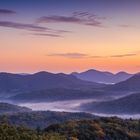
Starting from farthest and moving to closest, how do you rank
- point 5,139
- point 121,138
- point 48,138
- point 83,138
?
1. point 121,138
2. point 83,138
3. point 48,138
4. point 5,139

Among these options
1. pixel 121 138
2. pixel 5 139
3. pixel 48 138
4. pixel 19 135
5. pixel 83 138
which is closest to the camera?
pixel 5 139

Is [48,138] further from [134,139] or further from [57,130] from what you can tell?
[134,139]

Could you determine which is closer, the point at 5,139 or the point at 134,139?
the point at 5,139

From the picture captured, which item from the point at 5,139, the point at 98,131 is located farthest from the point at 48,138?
the point at 98,131

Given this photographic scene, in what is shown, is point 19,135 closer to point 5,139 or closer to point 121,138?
point 5,139

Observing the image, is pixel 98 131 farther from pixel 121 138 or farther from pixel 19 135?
pixel 19 135

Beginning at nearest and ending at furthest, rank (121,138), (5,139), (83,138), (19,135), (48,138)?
(5,139), (19,135), (48,138), (83,138), (121,138)

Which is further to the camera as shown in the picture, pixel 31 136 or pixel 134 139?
pixel 134 139

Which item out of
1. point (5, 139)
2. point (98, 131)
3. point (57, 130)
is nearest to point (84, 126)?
point (98, 131)
